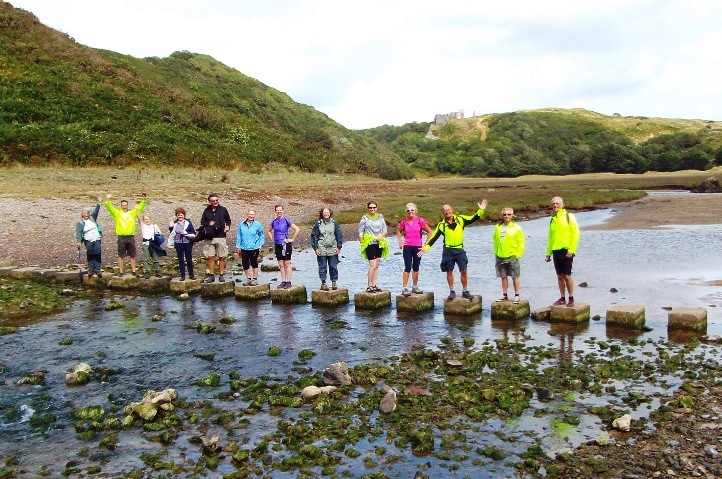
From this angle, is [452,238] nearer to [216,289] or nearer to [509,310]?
[509,310]

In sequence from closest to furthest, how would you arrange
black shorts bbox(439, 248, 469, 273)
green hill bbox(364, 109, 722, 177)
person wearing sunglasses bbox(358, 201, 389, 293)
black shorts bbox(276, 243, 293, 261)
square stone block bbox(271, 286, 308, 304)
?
black shorts bbox(439, 248, 469, 273)
person wearing sunglasses bbox(358, 201, 389, 293)
black shorts bbox(276, 243, 293, 261)
square stone block bbox(271, 286, 308, 304)
green hill bbox(364, 109, 722, 177)

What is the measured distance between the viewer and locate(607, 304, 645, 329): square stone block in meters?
13.5

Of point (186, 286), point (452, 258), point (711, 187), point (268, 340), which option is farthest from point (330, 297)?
point (711, 187)

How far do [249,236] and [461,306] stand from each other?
607cm

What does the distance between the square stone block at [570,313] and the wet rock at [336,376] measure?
576 cm

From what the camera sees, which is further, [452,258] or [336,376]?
[452,258]

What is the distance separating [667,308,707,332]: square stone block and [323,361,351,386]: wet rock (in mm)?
7137

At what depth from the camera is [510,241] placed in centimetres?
1486

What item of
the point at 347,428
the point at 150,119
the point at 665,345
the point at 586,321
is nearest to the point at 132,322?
the point at 347,428

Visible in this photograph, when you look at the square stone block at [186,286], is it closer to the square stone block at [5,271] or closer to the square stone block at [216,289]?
the square stone block at [216,289]

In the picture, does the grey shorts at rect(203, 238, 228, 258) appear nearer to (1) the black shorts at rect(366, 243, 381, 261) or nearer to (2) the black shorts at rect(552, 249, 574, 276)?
(1) the black shorts at rect(366, 243, 381, 261)

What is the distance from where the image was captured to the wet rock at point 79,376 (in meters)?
10.8

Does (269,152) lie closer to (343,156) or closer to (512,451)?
(343,156)

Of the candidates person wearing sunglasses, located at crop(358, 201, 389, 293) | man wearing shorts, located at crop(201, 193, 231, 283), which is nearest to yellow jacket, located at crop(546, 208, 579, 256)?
person wearing sunglasses, located at crop(358, 201, 389, 293)
